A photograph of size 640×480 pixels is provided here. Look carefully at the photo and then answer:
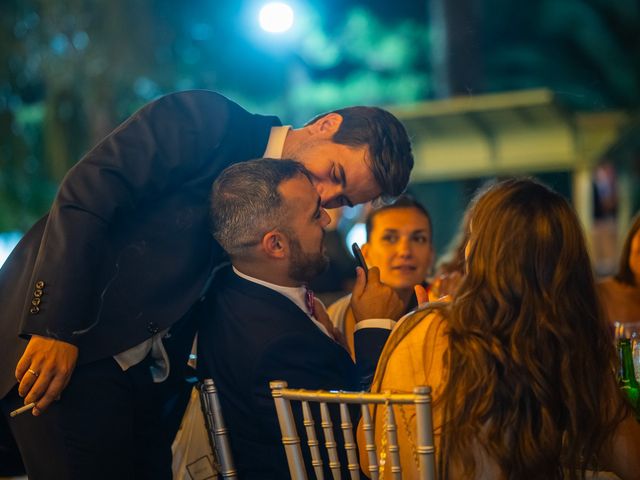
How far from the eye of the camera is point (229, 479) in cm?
224

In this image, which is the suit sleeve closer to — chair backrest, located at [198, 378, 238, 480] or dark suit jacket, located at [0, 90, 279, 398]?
dark suit jacket, located at [0, 90, 279, 398]

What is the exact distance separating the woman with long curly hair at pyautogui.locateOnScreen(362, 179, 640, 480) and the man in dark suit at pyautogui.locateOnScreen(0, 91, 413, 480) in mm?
649

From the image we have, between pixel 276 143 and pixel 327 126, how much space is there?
0.15 m

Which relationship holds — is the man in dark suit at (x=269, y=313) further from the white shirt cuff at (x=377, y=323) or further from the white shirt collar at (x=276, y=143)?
the white shirt collar at (x=276, y=143)

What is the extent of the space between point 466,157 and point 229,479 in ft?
14.9

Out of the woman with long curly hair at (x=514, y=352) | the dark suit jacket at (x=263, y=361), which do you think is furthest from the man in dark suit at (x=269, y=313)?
the woman with long curly hair at (x=514, y=352)

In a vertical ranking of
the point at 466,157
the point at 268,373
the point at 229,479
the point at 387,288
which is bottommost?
the point at 229,479

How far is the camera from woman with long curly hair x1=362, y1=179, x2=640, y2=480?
1883 mm

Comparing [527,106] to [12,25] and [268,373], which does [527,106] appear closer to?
[268,373]

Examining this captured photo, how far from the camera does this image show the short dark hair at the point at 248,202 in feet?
7.63

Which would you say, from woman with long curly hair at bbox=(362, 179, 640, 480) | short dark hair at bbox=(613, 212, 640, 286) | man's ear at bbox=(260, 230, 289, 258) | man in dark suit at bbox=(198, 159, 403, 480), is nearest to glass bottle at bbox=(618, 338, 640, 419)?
woman with long curly hair at bbox=(362, 179, 640, 480)

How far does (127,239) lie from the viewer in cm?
229

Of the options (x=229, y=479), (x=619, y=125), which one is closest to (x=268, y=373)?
(x=229, y=479)

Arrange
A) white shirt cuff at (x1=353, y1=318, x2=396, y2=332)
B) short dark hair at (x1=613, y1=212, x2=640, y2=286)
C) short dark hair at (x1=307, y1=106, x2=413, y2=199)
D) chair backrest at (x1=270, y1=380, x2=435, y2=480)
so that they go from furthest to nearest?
short dark hair at (x1=613, y1=212, x2=640, y2=286)
short dark hair at (x1=307, y1=106, x2=413, y2=199)
white shirt cuff at (x1=353, y1=318, x2=396, y2=332)
chair backrest at (x1=270, y1=380, x2=435, y2=480)
